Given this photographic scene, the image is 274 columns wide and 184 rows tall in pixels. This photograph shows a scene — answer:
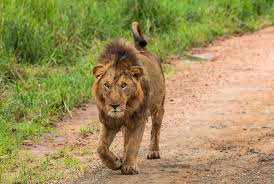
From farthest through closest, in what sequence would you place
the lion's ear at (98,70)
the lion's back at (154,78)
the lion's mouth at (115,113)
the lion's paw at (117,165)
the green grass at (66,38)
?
the green grass at (66,38) → the lion's back at (154,78) → the lion's paw at (117,165) → the lion's ear at (98,70) → the lion's mouth at (115,113)

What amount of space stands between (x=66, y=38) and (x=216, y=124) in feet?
12.2

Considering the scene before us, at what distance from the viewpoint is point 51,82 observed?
10273 millimetres

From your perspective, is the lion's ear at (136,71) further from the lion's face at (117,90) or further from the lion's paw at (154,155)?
the lion's paw at (154,155)

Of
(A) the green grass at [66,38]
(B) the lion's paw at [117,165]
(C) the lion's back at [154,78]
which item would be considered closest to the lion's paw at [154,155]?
(C) the lion's back at [154,78]

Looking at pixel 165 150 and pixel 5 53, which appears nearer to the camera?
pixel 165 150

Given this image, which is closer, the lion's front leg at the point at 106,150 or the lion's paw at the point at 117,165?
the lion's front leg at the point at 106,150

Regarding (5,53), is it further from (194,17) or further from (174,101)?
(194,17)

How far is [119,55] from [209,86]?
4508 millimetres

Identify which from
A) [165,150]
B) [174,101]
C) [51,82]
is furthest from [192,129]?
[51,82]

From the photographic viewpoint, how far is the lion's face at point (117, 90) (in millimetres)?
6238

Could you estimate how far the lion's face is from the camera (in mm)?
6238

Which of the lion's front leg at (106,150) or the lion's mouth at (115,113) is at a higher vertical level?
the lion's mouth at (115,113)

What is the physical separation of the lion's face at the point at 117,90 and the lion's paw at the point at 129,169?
47 cm

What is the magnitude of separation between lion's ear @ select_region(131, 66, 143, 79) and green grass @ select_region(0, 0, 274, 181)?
54.9 inches
